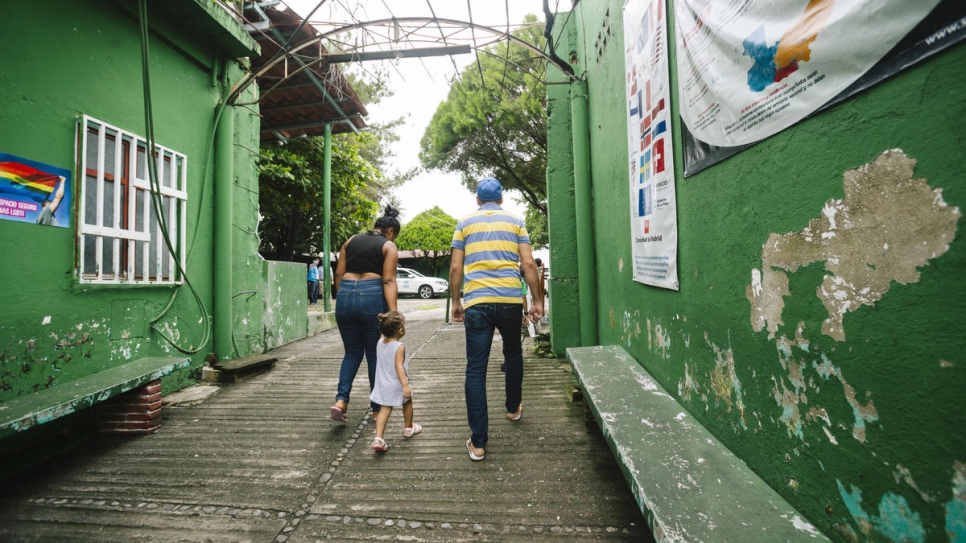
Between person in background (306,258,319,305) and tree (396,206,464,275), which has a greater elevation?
tree (396,206,464,275)

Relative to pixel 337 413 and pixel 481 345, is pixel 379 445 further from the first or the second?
pixel 481 345

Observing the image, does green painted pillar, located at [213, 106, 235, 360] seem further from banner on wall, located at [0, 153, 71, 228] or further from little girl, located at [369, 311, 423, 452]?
little girl, located at [369, 311, 423, 452]

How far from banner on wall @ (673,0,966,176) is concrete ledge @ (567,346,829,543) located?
1323mm

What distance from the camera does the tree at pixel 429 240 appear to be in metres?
28.5

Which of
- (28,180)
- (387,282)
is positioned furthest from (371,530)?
(28,180)

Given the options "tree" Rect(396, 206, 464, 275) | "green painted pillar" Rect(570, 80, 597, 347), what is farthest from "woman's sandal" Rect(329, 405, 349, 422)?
"tree" Rect(396, 206, 464, 275)

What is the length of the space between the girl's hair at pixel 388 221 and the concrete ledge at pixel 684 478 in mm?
2135

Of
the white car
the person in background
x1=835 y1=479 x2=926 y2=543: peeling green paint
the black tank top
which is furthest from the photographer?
the white car

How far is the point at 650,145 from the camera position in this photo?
9.52ft

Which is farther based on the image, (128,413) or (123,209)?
(123,209)

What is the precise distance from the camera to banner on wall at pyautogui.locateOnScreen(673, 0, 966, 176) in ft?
3.35

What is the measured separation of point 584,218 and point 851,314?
4013mm

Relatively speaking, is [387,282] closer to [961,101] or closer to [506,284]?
[506,284]

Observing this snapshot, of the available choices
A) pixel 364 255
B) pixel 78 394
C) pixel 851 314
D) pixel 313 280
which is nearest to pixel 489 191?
pixel 364 255
